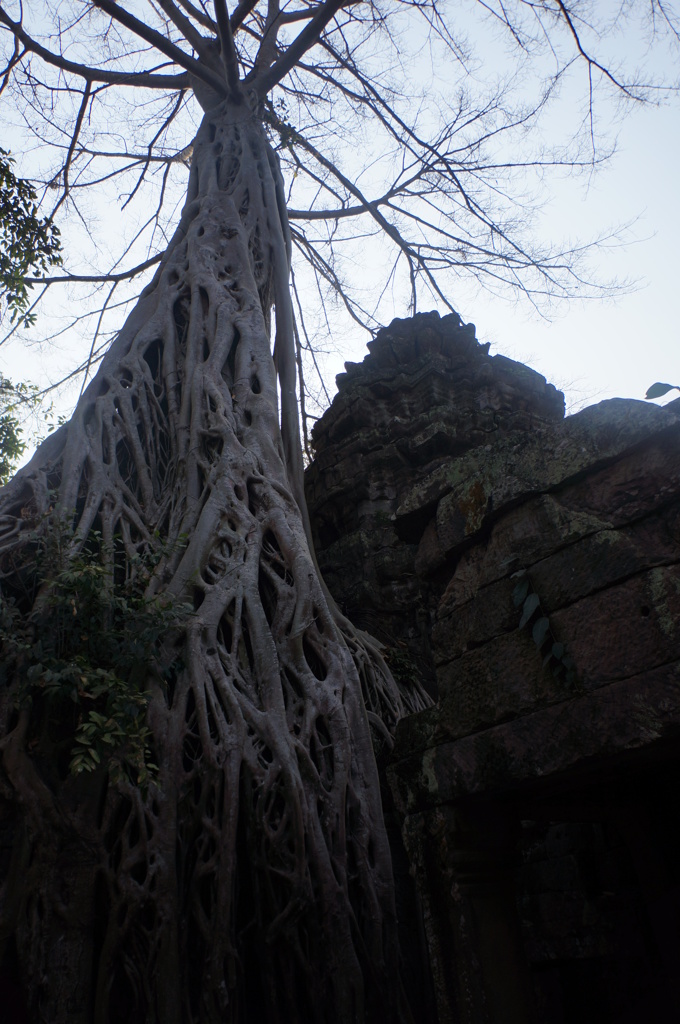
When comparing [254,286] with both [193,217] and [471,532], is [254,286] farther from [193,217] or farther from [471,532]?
[471,532]

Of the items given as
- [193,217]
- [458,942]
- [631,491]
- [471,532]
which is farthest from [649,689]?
[193,217]

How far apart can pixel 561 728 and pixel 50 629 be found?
1.96 m

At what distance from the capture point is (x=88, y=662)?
270 centimetres

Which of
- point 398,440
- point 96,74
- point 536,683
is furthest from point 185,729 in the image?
point 96,74

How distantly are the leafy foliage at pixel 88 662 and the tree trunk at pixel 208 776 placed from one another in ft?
0.28

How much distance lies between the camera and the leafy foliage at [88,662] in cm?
259

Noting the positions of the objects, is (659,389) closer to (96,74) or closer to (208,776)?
(208,776)

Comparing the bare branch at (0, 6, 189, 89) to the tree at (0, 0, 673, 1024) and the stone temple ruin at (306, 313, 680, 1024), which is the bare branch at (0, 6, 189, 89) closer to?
the tree at (0, 0, 673, 1024)

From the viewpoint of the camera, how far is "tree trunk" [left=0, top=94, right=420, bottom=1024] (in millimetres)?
2494

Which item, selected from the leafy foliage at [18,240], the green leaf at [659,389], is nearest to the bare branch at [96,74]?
the leafy foliage at [18,240]

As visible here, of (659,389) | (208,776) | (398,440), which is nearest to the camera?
(659,389)

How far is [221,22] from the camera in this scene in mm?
4641

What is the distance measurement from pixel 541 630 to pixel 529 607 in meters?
0.07

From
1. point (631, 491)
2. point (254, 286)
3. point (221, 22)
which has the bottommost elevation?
point (631, 491)
